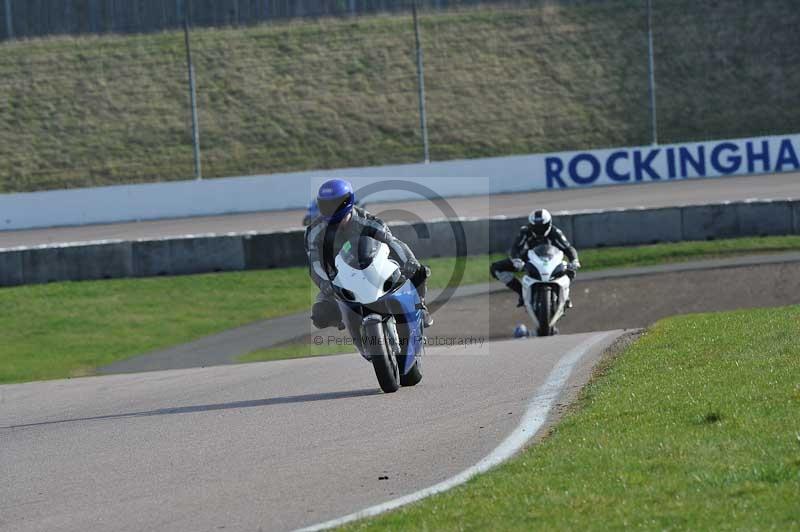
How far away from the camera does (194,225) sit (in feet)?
102

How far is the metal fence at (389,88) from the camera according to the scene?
126ft

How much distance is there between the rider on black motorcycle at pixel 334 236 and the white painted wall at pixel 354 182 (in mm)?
24383

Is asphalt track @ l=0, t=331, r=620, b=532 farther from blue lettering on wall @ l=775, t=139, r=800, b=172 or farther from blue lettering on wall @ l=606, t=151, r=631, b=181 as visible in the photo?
blue lettering on wall @ l=775, t=139, r=800, b=172

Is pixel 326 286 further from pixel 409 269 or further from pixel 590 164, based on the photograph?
pixel 590 164

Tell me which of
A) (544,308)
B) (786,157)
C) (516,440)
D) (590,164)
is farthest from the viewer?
(590,164)

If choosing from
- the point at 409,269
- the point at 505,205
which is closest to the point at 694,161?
the point at 505,205

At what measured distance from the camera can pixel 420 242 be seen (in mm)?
23250

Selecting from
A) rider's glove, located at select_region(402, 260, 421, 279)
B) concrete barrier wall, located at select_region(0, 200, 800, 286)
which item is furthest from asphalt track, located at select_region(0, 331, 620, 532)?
concrete barrier wall, located at select_region(0, 200, 800, 286)

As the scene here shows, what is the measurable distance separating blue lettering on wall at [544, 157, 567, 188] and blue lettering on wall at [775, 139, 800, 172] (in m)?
5.48

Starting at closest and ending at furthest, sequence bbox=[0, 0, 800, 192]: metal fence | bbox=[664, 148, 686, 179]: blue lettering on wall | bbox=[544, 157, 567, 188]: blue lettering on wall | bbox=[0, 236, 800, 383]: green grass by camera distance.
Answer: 1. bbox=[0, 236, 800, 383]: green grass
2. bbox=[664, 148, 686, 179]: blue lettering on wall
3. bbox=[544, 157, 567, 188]: blue lettering on wall
4. bbox=[0, 0, 800, 192]: metal fence

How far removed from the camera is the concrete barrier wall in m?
23.0

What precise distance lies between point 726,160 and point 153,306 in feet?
58.5

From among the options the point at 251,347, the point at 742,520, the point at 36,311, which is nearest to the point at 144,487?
the point at 742,520

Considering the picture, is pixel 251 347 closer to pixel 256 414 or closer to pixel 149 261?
pixel 149 261
